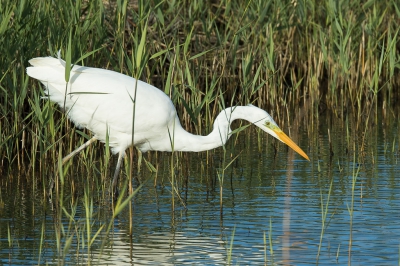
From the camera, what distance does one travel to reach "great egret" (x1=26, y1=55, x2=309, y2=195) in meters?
6.47

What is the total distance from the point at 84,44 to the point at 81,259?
8.63ft

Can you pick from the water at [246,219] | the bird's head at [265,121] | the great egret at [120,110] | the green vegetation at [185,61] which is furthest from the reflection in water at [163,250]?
the bird's head at [265,121]

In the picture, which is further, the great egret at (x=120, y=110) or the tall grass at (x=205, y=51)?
the tall grass at (x=205, y=51)

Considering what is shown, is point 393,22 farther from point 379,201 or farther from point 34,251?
point 34,251

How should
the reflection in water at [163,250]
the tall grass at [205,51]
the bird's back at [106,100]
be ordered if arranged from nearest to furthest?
the reflection in water at [163,250]
the bird's back at [106,100]
the tall grass at [205,51]

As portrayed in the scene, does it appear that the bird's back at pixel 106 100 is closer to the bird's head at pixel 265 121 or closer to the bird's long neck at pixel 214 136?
the bird's long neck at pixel 214 136

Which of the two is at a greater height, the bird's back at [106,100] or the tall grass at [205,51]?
the tall grass at [205,51]

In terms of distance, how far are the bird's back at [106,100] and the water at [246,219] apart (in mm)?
602

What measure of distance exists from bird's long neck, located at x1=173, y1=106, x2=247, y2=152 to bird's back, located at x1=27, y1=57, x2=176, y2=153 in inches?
6.8

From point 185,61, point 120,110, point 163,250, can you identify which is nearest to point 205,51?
point 185,61

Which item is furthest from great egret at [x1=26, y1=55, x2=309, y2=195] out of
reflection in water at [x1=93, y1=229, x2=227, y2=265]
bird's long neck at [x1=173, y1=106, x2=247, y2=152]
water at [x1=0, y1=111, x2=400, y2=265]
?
reflection in water at [x1=93, y1=229, x2=227, y2=265]

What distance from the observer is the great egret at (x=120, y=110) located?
21.2 feet

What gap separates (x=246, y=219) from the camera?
5887 mm

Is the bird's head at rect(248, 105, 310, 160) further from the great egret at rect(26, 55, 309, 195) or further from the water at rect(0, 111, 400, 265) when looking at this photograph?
the water at rect(0, 111, 400, 265)
